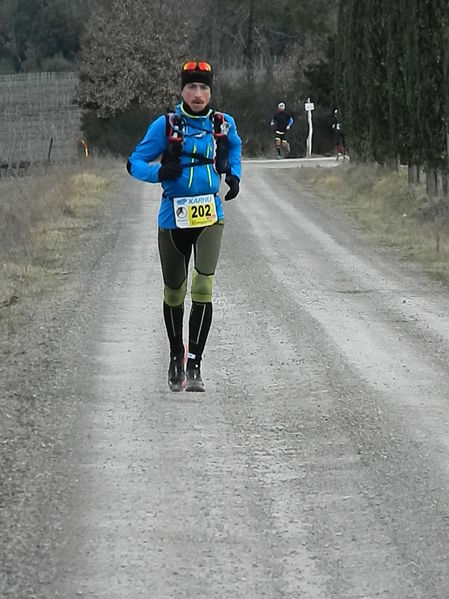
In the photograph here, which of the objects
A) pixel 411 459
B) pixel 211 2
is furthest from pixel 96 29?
pixel 411 459

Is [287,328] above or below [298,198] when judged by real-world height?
above

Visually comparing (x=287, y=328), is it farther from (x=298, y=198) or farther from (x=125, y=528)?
(x=298, y=198)

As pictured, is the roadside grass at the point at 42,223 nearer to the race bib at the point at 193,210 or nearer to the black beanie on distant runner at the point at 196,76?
the race bib at the point at 193,210

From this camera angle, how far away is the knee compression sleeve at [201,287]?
304 inches

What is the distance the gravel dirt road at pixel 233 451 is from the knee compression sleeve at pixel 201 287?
0.60 meters

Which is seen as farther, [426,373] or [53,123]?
[53,123]

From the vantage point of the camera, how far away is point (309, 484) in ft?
19.3

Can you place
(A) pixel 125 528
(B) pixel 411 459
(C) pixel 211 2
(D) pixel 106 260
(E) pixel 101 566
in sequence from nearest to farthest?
(E) pixel 101 566 < (A) pixel 125 528 < (B) pixel 411 459 < (D) pixel 106 260 < (C) pixel 211 2

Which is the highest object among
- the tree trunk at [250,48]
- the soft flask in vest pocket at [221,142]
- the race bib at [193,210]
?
the soft flask in vest pocket at [221,142]

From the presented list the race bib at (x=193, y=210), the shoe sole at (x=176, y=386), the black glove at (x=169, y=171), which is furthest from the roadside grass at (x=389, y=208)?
the black glove at (x=169, y=171)

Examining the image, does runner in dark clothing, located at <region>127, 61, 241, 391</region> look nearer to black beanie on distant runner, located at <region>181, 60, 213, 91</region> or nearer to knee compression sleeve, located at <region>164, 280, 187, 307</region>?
black beanie on distant runner, located at <region>181, 60, 213, 91</region>

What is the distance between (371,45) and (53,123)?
80.7 ft

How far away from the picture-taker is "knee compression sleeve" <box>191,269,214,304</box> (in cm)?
772

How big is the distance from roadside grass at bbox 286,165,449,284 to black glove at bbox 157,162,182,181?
715cm
